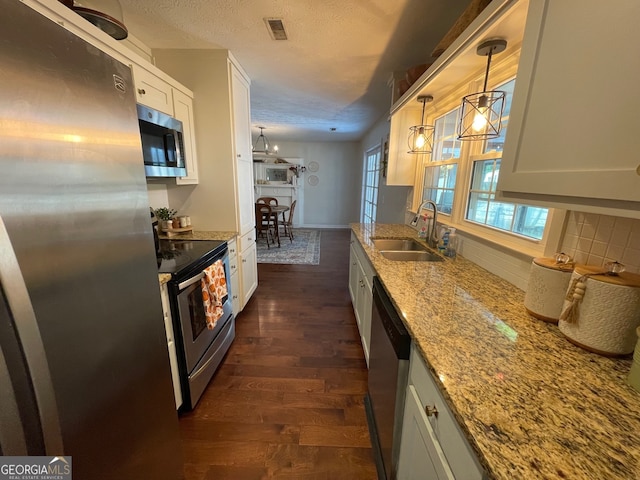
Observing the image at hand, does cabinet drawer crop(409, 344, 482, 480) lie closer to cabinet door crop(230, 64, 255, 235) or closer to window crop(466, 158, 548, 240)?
window crop(466, 158, 548, 240)

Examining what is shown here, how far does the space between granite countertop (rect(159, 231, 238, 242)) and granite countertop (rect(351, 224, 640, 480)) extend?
1.64m

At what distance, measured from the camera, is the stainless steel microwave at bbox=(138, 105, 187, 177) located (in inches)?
61.6

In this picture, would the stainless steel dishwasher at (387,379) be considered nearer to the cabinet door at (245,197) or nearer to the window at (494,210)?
the window at (494,210)

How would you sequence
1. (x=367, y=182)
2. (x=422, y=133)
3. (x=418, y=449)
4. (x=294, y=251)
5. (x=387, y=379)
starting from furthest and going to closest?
(x=367, y=182) → (x=294, y=251) → (x=422, y=133) → (x=387, y=379) → (x=418, y=449)

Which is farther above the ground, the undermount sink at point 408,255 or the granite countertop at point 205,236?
the granite countertop at point 205,236

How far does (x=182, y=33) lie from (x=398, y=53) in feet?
5.47

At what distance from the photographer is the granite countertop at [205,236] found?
2.15 metres

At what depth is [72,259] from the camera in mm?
593

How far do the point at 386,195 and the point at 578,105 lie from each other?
3256 millimetres

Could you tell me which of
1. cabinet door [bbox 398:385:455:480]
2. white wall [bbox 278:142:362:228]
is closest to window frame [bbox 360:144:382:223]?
white wall [bbox 278:142:362:228]

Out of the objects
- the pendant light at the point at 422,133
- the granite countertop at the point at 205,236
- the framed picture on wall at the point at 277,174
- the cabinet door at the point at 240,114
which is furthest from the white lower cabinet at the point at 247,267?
the framed picture on wall at the point at 277,174

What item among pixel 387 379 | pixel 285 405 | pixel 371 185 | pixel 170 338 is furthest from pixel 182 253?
pixel 371 185

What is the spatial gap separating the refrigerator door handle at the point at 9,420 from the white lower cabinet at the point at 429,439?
89 cm

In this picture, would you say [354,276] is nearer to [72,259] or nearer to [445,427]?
[445,427]
